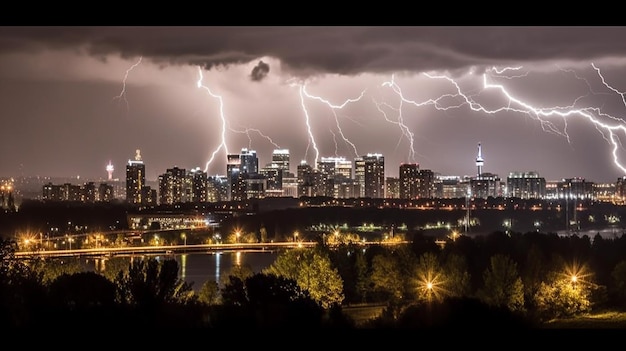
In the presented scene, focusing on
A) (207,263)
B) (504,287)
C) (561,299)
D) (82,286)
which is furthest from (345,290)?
(207,263)

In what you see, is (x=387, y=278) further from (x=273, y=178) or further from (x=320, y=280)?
(x=273, y=178)

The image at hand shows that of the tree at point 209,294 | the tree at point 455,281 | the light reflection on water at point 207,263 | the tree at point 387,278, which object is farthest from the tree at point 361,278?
the light reflection on water at point 207,263

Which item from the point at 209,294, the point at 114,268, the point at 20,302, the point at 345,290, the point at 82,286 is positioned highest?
the point at 20,302

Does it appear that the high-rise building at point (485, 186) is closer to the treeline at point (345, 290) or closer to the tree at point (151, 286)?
the treeline at point (345, 290)

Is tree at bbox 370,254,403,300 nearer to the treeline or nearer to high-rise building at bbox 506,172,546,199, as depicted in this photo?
the treeline

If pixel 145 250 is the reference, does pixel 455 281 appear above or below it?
below

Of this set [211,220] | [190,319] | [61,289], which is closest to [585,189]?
[211,220]

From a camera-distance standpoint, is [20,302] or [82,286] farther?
[82,286]
